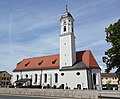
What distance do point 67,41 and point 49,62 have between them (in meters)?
10.4

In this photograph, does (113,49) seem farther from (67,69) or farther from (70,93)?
(67,69)

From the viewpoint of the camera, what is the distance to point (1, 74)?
86812mm

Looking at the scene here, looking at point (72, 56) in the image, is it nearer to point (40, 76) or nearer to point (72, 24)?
point (72, 24)

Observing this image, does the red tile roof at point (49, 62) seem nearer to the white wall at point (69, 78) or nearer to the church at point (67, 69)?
the church at point (67, 69)

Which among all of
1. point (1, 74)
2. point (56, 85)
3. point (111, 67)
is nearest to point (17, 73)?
point (56, 85)

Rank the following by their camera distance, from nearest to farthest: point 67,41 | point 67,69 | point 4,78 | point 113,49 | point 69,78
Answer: point 113,49 < point 69,78 < point 67,69 < point 67,41 < point 4,78

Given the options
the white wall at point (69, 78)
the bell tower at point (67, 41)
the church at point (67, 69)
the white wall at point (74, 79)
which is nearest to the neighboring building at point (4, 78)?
the church at point (67, 69)

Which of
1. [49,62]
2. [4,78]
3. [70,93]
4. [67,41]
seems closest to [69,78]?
[67,41]

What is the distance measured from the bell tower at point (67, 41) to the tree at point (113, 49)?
18.0 meters

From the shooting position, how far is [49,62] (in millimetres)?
53219

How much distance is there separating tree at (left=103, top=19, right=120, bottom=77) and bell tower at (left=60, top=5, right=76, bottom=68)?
1802cm

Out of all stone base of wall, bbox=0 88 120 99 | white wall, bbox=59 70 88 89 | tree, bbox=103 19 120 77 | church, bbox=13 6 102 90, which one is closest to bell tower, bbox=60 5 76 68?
church, bbox=13 6 102 90

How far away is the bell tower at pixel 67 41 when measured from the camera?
150 feet

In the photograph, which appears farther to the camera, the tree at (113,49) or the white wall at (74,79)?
the white wall at (74,79)
